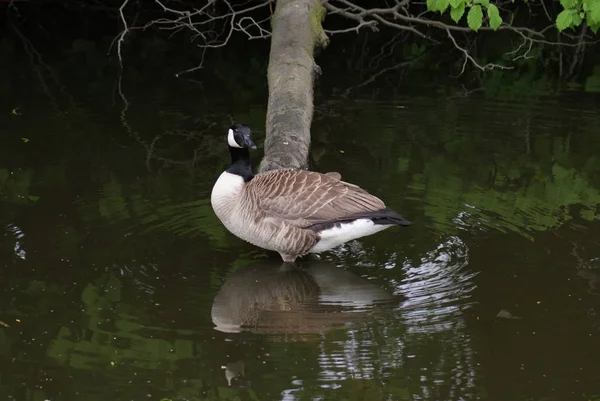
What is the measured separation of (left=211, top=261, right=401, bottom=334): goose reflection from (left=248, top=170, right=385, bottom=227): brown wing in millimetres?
448

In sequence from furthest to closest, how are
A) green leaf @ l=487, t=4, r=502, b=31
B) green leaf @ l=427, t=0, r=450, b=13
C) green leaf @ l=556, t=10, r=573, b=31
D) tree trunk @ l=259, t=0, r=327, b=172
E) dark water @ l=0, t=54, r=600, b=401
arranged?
green leaf @ l=556, t=10, r=573, b=31 → green leaf @ l=487, t=4, r=502, b=31 → green leaf @ l=427, t=0, r=450, b=13 → tree trunk @ l=259, t=0, r=327, b=172 → dark water @ l=0, t=54, r=600, b=401

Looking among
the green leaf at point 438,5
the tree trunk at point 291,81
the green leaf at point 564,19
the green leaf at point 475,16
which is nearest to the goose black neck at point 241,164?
the tree trunk at point 291,81

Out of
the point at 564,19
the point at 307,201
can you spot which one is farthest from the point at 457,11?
the point at 307,201

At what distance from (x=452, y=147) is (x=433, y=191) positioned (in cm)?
162

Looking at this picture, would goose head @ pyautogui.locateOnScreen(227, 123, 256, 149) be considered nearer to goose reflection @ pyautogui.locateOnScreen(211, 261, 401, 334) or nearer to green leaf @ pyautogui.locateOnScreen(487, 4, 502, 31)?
goose reflection @ pyautogui.locateOnScreen(211, 261, 401, 334)

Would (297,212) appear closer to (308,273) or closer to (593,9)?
(308,273)

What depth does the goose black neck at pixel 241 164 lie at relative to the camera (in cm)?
722

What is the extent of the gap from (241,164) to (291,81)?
2.19 meters

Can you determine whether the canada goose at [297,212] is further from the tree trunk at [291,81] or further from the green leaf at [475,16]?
the green leaf at [475,16]

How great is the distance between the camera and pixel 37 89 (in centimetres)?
1258

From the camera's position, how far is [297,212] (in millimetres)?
6941

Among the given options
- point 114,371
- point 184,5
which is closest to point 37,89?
point 184,5

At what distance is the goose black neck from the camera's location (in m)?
7.22

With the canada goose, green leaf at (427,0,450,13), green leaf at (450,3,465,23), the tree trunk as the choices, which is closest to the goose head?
the canada goose
